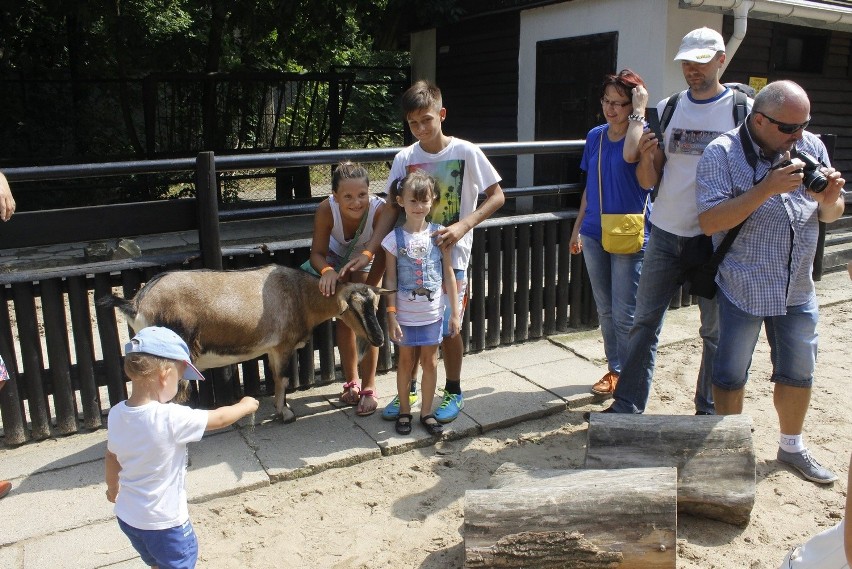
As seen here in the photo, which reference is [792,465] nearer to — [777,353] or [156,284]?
[777,353]

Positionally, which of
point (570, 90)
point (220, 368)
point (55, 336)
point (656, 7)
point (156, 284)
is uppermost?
point (656, 7)

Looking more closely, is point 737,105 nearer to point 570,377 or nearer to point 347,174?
point 347,174

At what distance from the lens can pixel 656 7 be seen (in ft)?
29.6

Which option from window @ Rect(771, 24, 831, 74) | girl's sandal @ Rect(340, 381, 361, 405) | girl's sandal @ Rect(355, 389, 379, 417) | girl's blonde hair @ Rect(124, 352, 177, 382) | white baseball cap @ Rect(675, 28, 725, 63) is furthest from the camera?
window @ Rect(771, 24, 831, 74)

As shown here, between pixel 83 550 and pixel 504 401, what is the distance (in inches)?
98.2

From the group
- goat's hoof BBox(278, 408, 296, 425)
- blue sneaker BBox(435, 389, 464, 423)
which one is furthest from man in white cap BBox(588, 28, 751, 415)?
goat's hoof BBox(278, 408, 296, 425)

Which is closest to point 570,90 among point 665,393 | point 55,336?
point 665,393

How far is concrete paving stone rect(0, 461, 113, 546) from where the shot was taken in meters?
3.24

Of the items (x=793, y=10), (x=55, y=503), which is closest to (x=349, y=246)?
(x=55, y=503)

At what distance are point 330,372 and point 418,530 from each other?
1749 mm

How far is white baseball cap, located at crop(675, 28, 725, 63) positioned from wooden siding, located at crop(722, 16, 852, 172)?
267 inches

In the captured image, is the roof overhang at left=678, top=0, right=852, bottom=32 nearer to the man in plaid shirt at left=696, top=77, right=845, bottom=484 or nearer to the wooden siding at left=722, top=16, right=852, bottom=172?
the wooden siding at left=722, top=16, right=852, bottom=172

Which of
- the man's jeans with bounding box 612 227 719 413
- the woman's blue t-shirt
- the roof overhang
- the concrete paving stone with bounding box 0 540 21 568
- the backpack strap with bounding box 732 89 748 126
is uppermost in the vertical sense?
the roof overhang

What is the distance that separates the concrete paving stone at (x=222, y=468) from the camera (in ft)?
11.6
